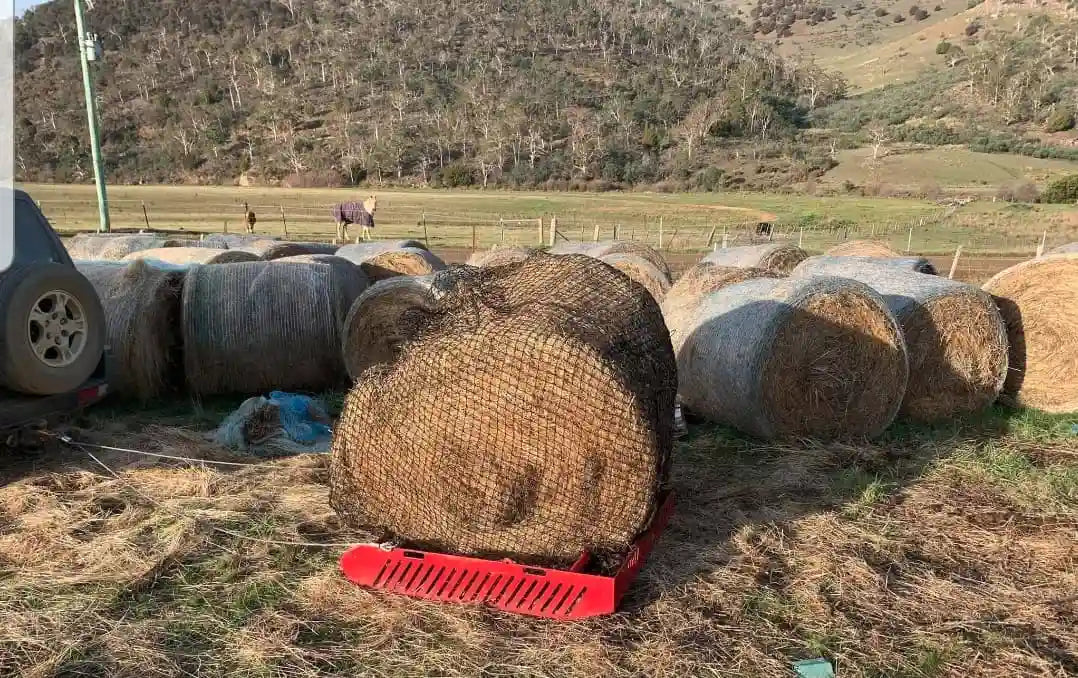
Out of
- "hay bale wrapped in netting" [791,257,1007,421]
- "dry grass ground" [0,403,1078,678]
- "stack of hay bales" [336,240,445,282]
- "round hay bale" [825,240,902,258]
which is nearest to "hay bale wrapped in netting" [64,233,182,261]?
"stack of hay bales" [336,240,445,282]

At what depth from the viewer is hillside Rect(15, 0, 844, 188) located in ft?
239

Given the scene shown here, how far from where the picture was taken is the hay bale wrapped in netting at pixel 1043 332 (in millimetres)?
7973

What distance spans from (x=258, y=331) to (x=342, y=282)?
1187mm

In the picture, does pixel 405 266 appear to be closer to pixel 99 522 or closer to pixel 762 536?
pixel 99 522

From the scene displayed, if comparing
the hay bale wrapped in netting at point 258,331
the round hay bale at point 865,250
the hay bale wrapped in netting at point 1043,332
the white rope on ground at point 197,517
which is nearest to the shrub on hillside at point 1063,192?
the round hay bale at point 865,250

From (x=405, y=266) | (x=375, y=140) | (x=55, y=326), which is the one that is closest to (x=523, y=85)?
(x=375, y=140)

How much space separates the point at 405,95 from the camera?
90312 millimetres

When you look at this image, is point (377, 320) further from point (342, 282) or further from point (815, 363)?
point (815, 363)

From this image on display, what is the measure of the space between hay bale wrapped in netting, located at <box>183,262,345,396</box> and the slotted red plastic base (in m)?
4.68

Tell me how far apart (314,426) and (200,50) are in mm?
115483

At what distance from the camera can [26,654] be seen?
3889 millimetres

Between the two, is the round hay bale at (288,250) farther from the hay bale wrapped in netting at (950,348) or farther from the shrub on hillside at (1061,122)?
the shrub on hillside at (1061,122)

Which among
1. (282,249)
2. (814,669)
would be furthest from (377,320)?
(282,249)

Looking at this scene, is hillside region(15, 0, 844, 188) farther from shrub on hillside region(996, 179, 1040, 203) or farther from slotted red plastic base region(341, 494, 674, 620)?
slotted red plastic base region(341, 494, 674, 620)
